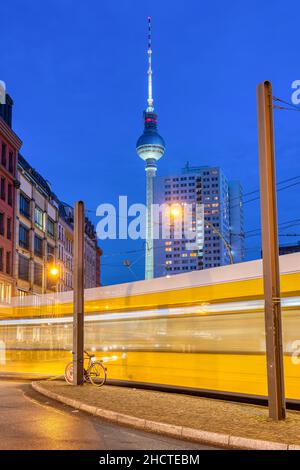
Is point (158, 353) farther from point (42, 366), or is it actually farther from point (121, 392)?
point (42, 366)

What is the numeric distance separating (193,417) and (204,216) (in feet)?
382

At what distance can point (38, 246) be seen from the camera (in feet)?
215

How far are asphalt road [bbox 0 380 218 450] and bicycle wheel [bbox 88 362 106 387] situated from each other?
13.6ft

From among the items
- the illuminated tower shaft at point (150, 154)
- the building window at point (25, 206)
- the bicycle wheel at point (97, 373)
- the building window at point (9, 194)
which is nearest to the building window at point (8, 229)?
the building window at point (9, 194)

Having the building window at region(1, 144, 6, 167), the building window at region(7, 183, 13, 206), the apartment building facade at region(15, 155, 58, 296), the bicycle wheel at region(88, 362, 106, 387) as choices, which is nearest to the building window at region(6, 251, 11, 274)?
the apartment building facade at region(15, 155, 58, 296)

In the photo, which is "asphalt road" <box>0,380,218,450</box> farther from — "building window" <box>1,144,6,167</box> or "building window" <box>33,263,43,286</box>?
"building window" <box>33,263,43,286</box>

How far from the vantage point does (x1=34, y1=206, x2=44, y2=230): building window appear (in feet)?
210

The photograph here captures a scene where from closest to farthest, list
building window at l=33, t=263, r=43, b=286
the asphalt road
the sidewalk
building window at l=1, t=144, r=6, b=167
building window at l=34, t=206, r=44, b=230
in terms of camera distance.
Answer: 1. the asphalt road
2. the sidewalk
3. building window at l=1, t=144, r=6, b=167
4. building window at l=33, t=263, r=43, b=286
5. building window at l=34, t=206, r=44, b=230

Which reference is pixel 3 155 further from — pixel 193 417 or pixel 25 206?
pixel 193 417

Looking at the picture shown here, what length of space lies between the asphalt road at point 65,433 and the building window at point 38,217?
52178mm

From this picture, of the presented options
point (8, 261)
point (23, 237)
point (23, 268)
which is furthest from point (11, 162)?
point (23, 268)

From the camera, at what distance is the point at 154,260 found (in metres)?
165
